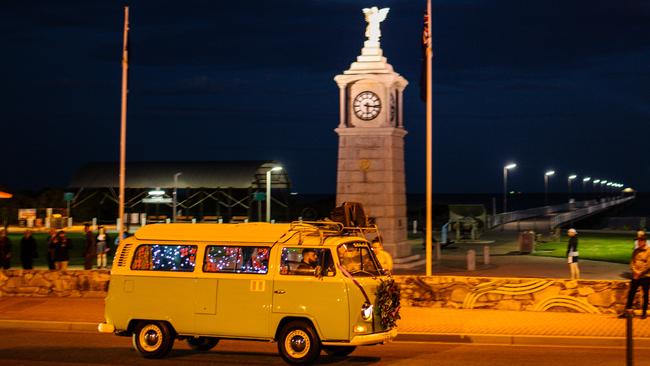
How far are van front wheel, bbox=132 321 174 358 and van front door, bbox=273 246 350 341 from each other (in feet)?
6.45

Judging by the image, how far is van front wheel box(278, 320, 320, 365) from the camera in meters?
14.1

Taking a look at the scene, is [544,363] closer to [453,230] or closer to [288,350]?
[288,350]

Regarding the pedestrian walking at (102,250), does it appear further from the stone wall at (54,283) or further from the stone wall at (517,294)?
the stone wall at (517,294)

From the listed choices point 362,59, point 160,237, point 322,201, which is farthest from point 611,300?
point 322,201

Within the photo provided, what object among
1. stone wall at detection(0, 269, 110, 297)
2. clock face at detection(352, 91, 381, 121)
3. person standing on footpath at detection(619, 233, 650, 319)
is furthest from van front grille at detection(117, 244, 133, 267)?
clock face at detection(352, 91, 381, 121)

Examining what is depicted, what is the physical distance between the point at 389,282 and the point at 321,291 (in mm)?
1301

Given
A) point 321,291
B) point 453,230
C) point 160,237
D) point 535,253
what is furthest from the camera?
point 453,230

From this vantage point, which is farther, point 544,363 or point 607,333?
point 607,333

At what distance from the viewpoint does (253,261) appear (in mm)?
14719

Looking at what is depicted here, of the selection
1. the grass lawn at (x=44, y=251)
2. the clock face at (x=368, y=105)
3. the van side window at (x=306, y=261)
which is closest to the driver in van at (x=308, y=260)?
the van side window at (x=306, y=261)

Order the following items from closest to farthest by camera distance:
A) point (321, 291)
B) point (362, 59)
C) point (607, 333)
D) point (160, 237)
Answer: point (321, 291) < point (160, 237) < point (607, 333) < point (362, 59)

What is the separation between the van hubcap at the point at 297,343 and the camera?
46.5 ft

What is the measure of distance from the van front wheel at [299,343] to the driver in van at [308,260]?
83 centimetres

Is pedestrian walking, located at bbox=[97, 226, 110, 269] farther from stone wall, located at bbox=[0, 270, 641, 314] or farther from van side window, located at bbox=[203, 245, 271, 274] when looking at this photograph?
van side window, located at bbox=[203, 245, 271, 274]
